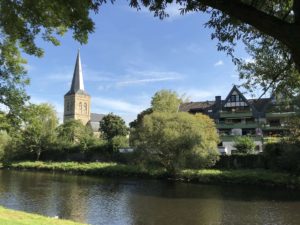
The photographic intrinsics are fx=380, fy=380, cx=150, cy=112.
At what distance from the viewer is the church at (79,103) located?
123750mm

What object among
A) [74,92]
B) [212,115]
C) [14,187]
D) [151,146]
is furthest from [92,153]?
[74,92]

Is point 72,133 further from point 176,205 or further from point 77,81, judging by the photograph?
point 176,205

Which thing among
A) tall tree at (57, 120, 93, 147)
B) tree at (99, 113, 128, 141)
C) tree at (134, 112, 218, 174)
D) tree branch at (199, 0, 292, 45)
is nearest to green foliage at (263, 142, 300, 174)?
tree at (134, 112, 218, 174)

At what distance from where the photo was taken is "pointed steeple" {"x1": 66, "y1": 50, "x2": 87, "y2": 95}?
112875mm

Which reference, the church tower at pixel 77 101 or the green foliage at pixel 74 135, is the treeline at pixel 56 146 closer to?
the green foliage at pixel 74 135

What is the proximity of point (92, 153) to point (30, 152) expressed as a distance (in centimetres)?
1361

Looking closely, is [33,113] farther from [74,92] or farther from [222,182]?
[74,92]

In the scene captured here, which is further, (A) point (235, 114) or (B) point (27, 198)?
(A) point (235, 114)

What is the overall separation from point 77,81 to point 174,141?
8497 cm

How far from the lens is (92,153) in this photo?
7044 cm

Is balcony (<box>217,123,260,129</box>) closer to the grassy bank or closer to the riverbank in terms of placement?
the riverbank

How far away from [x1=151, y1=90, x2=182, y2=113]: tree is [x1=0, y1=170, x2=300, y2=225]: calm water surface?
1318 inches

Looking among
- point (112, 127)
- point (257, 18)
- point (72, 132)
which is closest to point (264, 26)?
point (257, 18)

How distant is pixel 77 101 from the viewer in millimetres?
128625
